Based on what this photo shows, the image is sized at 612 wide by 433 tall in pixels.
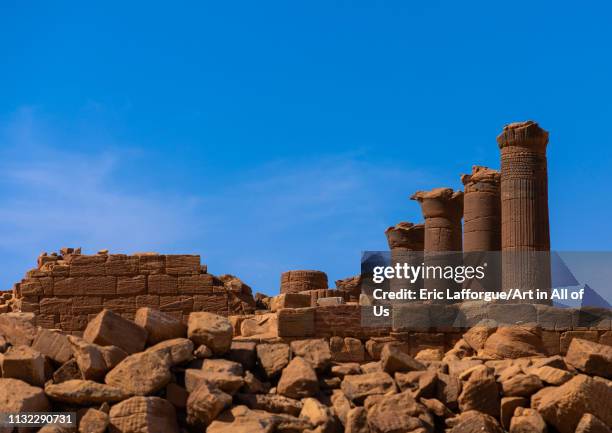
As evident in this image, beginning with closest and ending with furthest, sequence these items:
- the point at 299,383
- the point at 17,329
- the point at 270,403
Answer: the point at 270,403
the point at 299,383
the point at 17,329

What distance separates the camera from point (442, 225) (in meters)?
27.4

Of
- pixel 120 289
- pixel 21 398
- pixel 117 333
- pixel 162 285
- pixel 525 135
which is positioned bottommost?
pixel 21 398

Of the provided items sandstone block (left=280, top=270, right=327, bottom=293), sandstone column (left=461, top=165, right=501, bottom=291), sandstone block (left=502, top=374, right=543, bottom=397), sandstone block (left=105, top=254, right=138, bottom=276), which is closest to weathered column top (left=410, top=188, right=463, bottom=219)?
sandstone column (left=461, top=165, right=501, bottom=291)

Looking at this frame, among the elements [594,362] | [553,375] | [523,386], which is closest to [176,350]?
[523,386]

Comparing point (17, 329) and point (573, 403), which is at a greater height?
point (17, 329)

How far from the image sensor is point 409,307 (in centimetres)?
1839

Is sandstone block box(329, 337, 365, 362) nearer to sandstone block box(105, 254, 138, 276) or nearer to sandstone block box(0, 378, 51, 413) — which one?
sandstone block box(105, 254, 138, 276)

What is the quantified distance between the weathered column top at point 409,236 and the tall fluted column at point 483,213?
4801 millimetres

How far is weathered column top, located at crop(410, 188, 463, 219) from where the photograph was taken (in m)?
27.5

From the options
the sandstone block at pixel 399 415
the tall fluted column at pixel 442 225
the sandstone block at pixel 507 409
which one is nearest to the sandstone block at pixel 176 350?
the sandstone block at pixel 399 415

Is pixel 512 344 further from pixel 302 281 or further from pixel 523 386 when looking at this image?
pixel 302 281

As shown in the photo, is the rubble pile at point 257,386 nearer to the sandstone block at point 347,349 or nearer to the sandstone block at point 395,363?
the sandstone block at point 395,363

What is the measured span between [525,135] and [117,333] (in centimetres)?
1284

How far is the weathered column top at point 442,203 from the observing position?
27453 millimetres
